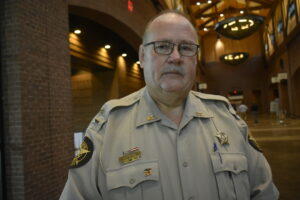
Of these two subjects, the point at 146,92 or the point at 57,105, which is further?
the point at 57,105

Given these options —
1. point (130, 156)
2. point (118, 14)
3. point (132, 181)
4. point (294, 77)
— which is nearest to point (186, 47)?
point (130, 156)

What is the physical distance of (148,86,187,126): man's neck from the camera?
1.73 m

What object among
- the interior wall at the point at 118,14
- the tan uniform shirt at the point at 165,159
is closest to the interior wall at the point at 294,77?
the interior wall at the point at 118,14

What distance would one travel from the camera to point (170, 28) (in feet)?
5.41

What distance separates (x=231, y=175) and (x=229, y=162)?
8 centimetres

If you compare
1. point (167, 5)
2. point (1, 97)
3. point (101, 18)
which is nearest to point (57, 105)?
point (1, 97)

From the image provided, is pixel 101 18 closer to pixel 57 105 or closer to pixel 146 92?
pixel 57 105

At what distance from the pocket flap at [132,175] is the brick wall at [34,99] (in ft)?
11.3

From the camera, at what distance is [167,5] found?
43.1ft

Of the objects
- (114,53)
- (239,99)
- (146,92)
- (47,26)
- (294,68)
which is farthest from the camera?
(239,99)

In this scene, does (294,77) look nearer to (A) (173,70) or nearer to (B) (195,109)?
(B) (195,109)

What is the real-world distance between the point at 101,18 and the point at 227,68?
86.9ft

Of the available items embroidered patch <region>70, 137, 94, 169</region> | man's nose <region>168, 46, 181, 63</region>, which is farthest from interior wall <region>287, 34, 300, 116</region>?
embroidered patch <region>70, 137, 94, 169</region>

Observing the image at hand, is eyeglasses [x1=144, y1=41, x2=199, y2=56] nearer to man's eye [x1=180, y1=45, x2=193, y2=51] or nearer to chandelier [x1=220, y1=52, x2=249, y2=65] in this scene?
man's eye [x1=180, y1=45, x2=193, y2=51]
